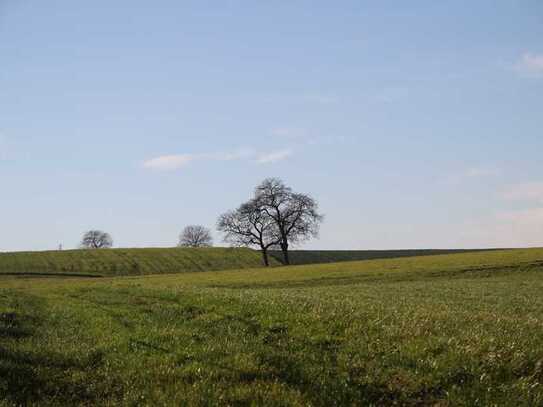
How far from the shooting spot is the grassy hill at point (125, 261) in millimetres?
103394

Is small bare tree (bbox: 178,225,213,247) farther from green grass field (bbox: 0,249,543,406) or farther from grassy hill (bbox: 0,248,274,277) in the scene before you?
green grass field (bbox: 0,249,543,406)

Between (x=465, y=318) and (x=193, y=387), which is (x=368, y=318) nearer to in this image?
(x=465, y=318)

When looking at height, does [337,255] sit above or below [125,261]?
below

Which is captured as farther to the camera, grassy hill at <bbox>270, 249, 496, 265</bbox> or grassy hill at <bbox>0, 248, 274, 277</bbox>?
grassy hill at <bbox>270, 249, 496, 265</bbox>

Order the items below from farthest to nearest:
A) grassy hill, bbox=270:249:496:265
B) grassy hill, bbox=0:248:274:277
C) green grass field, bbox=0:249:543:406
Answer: grassy hill, bbox=270:249:496:265
grassy hill, bbox=0:248:274:277
green grass field, bbox=0:249:543:406

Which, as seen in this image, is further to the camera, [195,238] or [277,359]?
[195,238]

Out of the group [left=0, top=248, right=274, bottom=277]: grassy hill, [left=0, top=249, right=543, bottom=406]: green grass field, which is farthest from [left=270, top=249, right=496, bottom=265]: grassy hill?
[left=0, top=249, right=543, bottom=406]: green grass field

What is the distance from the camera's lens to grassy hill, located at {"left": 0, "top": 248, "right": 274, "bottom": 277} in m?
103

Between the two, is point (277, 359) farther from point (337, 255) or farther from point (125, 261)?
point (337, 255)

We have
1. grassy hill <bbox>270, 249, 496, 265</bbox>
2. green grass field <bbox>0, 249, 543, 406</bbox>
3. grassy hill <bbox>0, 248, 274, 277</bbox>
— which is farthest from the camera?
grassy hill <bbox>270, 249, 496, 265</bbox>

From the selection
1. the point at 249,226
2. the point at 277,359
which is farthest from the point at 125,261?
the point at 277,359

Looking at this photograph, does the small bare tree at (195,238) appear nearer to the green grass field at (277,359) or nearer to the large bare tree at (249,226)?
the large bare tree at (249,226)

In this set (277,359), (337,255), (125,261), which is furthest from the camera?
(337,255)

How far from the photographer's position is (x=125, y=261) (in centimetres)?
11438
